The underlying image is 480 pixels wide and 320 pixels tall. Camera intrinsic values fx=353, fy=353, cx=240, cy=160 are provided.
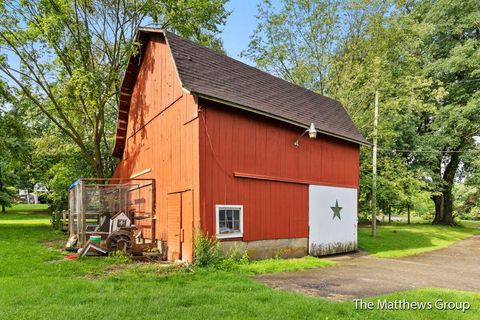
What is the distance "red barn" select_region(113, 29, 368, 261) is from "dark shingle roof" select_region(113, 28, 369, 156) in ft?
0.15

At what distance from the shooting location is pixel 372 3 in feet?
75.4

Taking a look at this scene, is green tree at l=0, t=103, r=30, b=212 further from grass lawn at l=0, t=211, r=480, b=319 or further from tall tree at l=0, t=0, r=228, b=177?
grass lawn at l=0, t=211, r=480, b=319

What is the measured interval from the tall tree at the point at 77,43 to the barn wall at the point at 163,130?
3467mm

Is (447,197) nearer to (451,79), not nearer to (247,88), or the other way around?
(451,79)

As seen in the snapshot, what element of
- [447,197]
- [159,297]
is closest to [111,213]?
[159,297]

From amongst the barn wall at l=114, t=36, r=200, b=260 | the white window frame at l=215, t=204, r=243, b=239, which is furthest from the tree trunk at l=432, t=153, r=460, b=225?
the barn wall at l=114, t=36, r=200, b=260

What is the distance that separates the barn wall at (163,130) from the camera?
940 centimetres

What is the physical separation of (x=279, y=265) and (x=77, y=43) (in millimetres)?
14608

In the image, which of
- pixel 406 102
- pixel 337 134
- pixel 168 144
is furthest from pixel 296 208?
pixel 406 102

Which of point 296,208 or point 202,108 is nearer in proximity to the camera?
point 202,108

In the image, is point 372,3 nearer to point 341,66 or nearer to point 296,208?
point 341,66

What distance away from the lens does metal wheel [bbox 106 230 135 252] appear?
9602mm

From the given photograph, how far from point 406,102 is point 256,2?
13.1 m

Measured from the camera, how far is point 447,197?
29375mm
